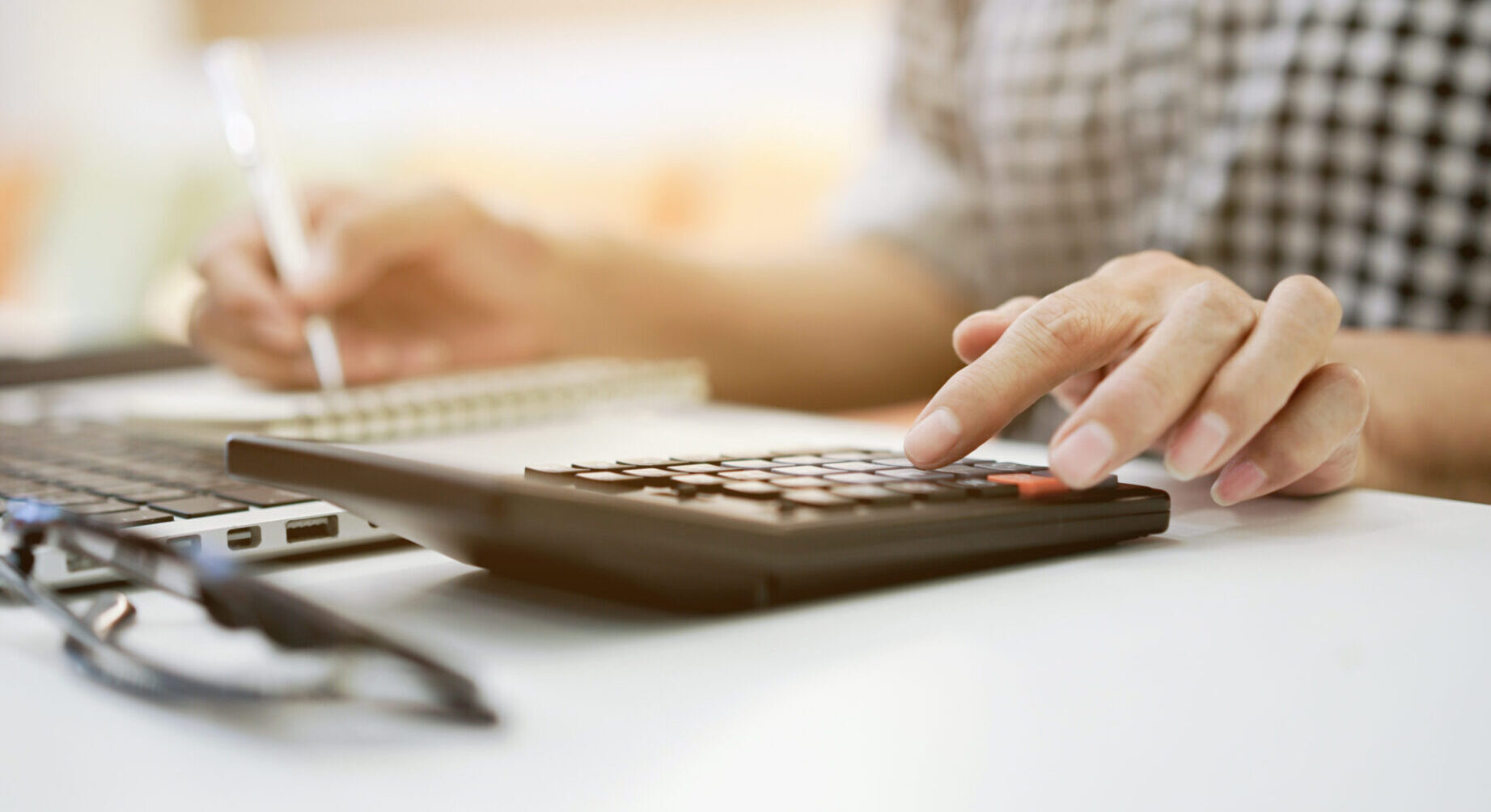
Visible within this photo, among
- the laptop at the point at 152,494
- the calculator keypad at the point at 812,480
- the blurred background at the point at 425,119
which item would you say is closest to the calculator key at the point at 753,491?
the calculator keypad at the point at 812,480

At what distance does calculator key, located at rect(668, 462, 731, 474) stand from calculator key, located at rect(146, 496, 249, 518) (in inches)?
4.3

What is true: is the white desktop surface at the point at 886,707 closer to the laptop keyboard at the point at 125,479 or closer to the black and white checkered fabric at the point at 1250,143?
the laptop keyboard at the point at 125,479

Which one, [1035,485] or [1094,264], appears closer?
[1035,485]

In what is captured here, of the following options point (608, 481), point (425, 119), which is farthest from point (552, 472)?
point (425, 119)

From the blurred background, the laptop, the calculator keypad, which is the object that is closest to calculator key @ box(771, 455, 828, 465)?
the calculator keypad

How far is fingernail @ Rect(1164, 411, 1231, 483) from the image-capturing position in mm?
284

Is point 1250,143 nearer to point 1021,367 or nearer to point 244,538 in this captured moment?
point 1021,367

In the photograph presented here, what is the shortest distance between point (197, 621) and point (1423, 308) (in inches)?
23.3

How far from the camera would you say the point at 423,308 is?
0.74m

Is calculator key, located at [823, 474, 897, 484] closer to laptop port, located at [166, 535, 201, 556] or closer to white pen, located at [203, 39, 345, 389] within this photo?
laptop port, located at [166, 535, 201, 556]

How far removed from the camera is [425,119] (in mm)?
2391

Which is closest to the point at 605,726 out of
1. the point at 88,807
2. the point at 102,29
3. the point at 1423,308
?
the point at 88,807

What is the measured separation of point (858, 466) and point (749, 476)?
0.04 meters

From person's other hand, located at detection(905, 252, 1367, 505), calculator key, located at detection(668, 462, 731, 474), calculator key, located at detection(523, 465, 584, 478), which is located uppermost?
person's other hand, located at detection(905, 252, 1367, 505)
